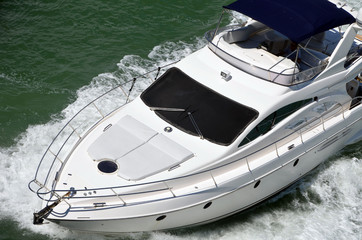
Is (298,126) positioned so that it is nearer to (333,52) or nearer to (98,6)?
(333,52)

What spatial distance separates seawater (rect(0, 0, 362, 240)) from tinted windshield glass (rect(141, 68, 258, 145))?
1989mm

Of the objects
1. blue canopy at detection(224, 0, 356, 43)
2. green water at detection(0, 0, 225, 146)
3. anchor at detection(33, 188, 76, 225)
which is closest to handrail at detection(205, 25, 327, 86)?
blue canopy at detection(224, 0, 356, 43)

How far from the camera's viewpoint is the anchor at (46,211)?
28.1 feet

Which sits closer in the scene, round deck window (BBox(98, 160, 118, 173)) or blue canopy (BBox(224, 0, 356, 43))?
round deck window (BBox(98, 160, 118, 173))

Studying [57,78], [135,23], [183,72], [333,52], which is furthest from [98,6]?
[333,52]

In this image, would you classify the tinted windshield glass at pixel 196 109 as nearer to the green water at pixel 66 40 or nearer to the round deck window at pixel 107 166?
the round deck window at pixel 107 166

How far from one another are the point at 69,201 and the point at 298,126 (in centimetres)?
486

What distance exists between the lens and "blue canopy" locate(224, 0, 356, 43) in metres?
9.76

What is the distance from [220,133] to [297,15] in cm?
299

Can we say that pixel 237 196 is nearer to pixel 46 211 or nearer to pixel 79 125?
pixel 46 211

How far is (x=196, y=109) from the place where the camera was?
973 centimetres

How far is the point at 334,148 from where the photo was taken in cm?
1133

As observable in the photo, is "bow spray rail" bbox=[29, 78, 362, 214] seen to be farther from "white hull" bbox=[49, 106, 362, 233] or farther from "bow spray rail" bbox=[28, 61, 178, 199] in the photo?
"bow spray rail" bbox=[28, 61, 178, 199]

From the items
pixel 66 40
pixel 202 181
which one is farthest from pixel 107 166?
pixel 66 40
